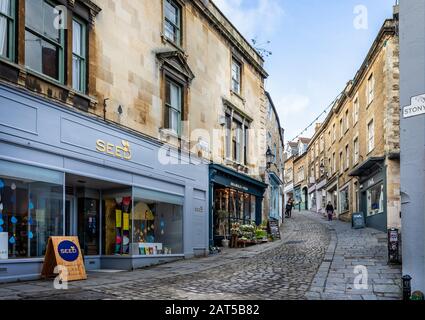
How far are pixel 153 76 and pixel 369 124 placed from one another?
49.7 ft

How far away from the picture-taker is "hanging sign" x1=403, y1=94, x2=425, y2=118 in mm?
8219

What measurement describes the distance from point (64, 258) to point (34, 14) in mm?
5259

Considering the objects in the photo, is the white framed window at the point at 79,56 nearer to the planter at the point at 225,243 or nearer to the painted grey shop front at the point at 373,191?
the planter at the point at 225,243

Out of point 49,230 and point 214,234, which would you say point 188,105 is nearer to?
point 214,234

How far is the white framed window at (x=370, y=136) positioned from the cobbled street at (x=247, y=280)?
935 centimetres

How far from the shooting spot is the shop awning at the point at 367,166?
74.7ft

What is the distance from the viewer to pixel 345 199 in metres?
32.9

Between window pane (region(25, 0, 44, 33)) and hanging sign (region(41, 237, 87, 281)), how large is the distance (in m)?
4.55

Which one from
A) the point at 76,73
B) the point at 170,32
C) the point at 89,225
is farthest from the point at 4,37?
the point at 170,32

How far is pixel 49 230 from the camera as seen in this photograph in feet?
34.2

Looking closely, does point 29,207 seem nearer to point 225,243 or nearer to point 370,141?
point 225,243

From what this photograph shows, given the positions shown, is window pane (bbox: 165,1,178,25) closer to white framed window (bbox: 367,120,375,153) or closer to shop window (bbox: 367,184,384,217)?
white framed window (bbox: 367,120,375,153)
